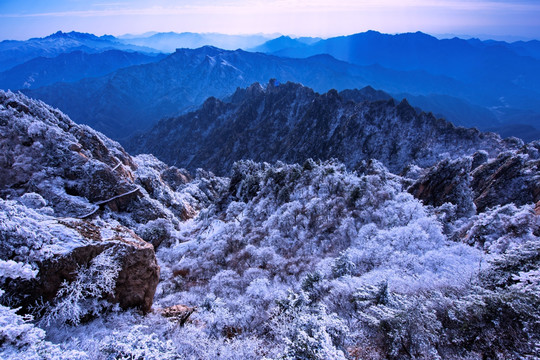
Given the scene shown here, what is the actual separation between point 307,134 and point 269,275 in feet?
320

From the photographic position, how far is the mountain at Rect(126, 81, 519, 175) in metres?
77.6

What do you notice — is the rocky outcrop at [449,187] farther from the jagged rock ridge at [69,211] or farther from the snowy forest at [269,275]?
the jagged rock ridge at [69,211]

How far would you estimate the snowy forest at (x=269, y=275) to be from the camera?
8414 mm

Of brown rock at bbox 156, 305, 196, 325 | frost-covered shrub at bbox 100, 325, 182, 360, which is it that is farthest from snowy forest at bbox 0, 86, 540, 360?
brown rock at bbox 156, 305, 196, 325

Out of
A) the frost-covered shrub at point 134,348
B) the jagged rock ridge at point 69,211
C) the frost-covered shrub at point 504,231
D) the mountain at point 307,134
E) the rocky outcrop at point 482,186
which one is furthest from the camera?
the mountain at point 307,134

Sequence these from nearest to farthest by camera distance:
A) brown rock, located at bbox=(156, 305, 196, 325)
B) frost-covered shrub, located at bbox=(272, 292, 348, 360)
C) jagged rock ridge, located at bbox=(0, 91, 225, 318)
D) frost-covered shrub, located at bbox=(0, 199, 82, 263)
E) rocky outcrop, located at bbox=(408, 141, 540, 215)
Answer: frost-covered shrub, located at bbox=(272, 292, 348, 360)
frost-covered shrub, located at bbox=(0, 199, 82, 263)
jagged rock ridge, located at bbox=(0, 91, 225, 318)
brown rock, located at bbox=(156, 305, 196, 325)
rocky outcrop, located at bbox=(408, 141, 540, 215)

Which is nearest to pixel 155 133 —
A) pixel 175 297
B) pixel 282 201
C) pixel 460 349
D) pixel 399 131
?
pixel 399 131

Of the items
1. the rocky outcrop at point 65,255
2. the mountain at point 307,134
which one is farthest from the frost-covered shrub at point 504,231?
the mountain at point 307,134

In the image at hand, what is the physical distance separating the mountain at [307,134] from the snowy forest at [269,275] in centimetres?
4788

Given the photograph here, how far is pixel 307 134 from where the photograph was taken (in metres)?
112

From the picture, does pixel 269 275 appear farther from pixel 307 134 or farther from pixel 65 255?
pixel 307 134

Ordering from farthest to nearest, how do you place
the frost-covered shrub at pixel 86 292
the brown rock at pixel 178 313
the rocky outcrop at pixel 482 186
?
1. the rocky outcrop at pixel 482 186
2. the brown rock at pixel 178 313
3. the frost-covered shrub at pixel 86 292

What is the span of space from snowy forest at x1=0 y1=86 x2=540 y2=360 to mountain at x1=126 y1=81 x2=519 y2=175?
47881mm

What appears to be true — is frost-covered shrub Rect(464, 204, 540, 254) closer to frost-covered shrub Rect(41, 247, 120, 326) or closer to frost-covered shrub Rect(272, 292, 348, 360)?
frost-covered shrub Rect(272, 292, 348, 360)
